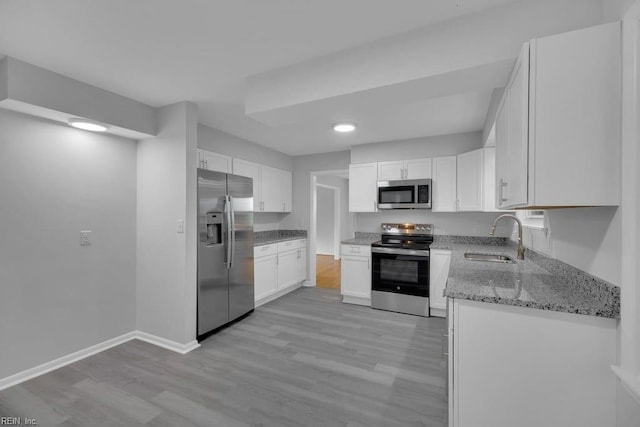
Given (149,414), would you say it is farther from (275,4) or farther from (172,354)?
(275,4)

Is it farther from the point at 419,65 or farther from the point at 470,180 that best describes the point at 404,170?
the point at 419,65

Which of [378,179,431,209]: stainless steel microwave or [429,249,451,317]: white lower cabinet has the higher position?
[378,179,431,209]: stainless steel microwave

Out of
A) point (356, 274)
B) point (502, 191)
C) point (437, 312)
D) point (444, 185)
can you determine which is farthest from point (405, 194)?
point (502, 191)

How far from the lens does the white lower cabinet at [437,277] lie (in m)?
3.48

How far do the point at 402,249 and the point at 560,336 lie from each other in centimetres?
241

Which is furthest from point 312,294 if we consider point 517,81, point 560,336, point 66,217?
point 517,81

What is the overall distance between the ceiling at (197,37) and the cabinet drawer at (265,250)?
198 centimetres

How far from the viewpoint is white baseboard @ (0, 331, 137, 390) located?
214 centimetres

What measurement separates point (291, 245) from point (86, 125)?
2.99 m

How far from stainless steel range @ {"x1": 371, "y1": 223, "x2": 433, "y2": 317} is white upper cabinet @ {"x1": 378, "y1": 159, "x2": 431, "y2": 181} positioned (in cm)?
96

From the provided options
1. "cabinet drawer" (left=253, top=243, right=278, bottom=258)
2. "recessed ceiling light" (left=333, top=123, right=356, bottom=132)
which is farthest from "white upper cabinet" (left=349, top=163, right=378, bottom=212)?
"cabinet drawer" (left=253, top=243, right=278, bottom=258)

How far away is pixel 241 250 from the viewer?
11.1 feet

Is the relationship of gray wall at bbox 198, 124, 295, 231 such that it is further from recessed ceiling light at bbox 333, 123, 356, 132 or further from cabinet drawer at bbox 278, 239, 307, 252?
recessed ceiling light at bbox 333, 123, 356, 132

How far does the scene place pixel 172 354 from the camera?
2.64 metres
